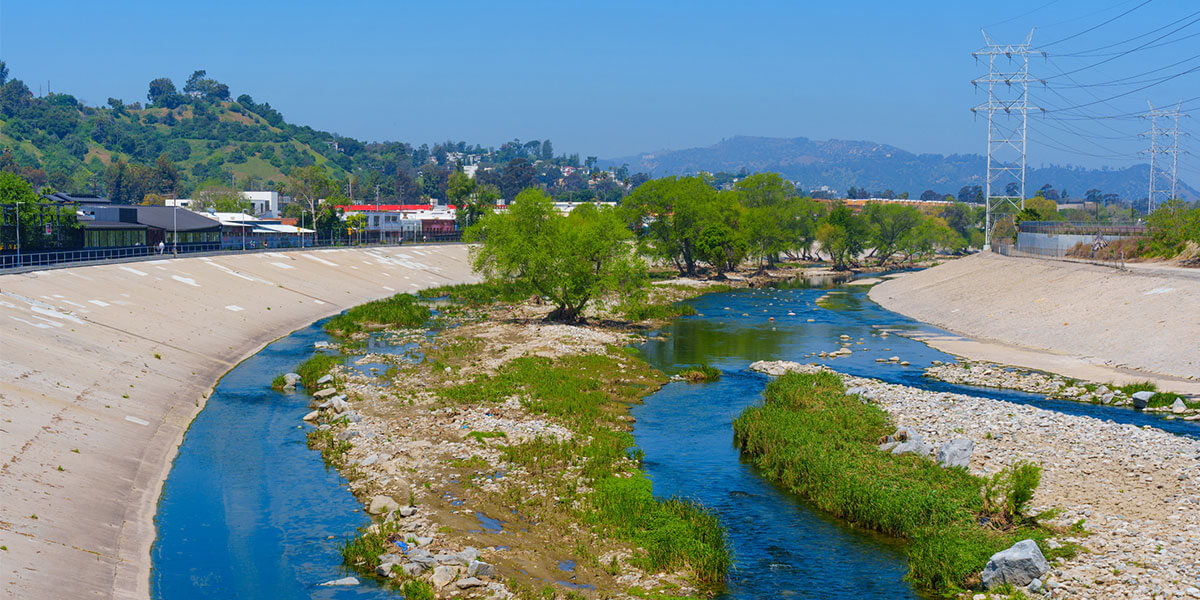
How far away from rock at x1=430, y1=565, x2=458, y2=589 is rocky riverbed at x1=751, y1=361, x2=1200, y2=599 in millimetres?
13783

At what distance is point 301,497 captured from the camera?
28109mm

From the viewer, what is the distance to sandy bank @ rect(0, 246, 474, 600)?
21734 mm

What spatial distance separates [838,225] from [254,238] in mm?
94648

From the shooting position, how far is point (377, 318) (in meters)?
68.8

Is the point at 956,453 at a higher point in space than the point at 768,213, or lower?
lower

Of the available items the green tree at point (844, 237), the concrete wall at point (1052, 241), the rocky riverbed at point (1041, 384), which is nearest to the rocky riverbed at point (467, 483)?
the rocky riverbed at point (1041, 384)

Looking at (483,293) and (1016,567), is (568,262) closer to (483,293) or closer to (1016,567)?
(483,293)

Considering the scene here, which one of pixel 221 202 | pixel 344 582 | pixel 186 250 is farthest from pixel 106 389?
pixel 221 202

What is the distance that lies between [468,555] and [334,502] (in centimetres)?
703

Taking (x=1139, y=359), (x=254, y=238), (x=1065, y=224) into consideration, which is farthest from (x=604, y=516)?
(x=254, y=238)

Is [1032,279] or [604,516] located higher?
[1032,279]

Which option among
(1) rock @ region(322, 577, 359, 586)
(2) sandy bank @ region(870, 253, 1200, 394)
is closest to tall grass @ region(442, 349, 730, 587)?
(1) rock @ region(322, 577, 359, 586)

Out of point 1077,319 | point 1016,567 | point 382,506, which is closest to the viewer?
point 1016,567

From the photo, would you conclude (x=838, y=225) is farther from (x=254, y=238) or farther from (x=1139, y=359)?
(x=1139, y=359)
